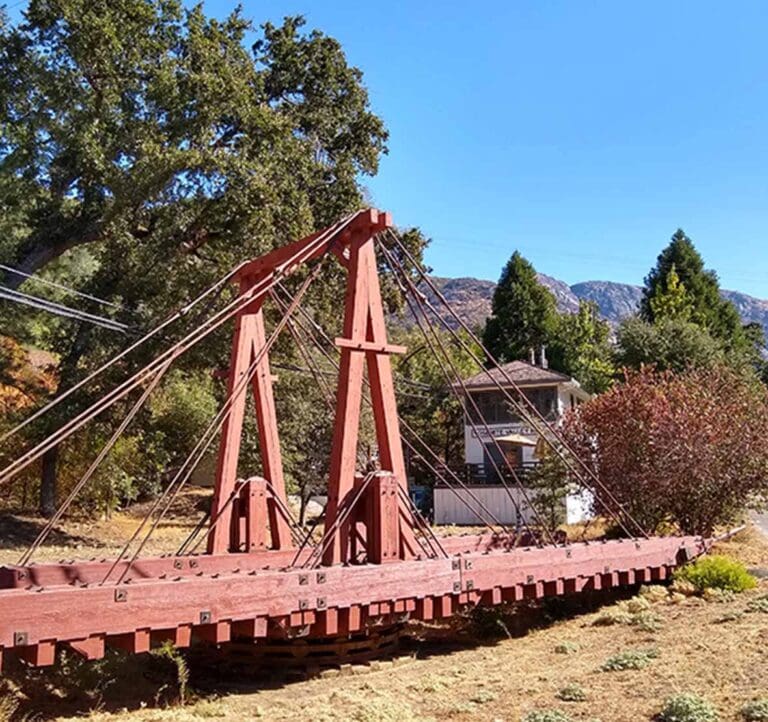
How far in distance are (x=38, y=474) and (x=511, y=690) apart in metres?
19.7

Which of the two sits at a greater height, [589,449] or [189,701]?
[589,449]

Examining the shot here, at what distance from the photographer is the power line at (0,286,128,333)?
53.6ft

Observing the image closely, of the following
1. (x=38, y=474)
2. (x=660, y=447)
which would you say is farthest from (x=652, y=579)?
(x=38, y=474)

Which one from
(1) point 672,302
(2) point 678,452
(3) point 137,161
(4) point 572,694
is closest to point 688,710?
(4) point 572,694

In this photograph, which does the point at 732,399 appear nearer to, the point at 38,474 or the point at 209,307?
the point at 209,307

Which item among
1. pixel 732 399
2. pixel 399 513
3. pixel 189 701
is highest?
pixel 732 399

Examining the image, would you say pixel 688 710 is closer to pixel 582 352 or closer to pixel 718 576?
pixel 718 576

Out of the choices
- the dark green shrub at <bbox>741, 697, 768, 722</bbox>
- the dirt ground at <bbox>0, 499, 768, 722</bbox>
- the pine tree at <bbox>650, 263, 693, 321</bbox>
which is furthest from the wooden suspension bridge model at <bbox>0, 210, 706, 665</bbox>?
the pine tree at <bbox>650, 263, 693, 321</bbox>

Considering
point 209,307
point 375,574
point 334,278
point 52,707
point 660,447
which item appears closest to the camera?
point 52,707

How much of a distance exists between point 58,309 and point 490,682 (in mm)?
13601

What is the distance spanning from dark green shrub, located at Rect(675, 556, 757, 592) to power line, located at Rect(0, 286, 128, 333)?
40.7ft

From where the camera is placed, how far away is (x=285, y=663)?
8750mm

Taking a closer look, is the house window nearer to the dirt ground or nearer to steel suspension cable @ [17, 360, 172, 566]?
A: the dirt ground

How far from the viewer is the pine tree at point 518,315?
163 ft
